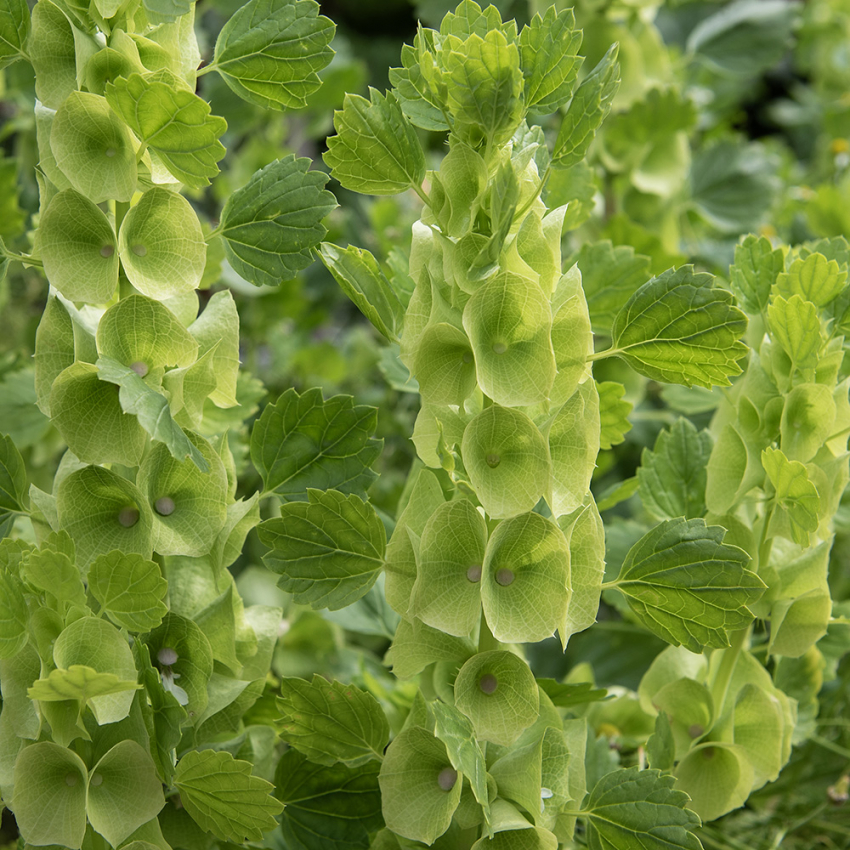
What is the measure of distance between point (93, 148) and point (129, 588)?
132 mm

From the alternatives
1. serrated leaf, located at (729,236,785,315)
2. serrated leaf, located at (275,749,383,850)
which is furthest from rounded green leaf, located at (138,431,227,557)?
serrated leaf, located at (729,236,785,315)

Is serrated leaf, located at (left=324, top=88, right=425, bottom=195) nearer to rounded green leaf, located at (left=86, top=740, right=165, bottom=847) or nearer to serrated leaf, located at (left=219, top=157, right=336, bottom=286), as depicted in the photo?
serrated leaf, located at (left=219, top=157, right=336, bottom=286)

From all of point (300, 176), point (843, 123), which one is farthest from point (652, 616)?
point (843, 123)

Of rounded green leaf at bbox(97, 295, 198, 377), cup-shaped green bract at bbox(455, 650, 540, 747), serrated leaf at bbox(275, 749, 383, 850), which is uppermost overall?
rounded green leaf at bbox(97, 295, 198, 377)

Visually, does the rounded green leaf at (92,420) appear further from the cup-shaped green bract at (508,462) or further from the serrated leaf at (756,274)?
the serrated leaf at (756,274)

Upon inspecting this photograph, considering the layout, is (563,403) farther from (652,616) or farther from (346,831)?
(346,831)

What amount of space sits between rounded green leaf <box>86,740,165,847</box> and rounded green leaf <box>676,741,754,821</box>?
197 millimetres

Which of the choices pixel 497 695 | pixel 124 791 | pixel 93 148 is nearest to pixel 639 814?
pixel 497 695

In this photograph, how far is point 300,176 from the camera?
1.04 ft

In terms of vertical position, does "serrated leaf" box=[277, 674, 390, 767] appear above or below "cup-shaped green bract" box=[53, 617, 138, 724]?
below

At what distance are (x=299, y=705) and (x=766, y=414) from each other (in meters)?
0.20

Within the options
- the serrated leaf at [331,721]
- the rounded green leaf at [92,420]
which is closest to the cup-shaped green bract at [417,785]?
the serrated leaf at [331,721]

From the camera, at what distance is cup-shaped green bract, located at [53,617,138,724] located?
10.8 inches

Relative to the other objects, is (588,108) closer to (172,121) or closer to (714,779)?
(172,121)
